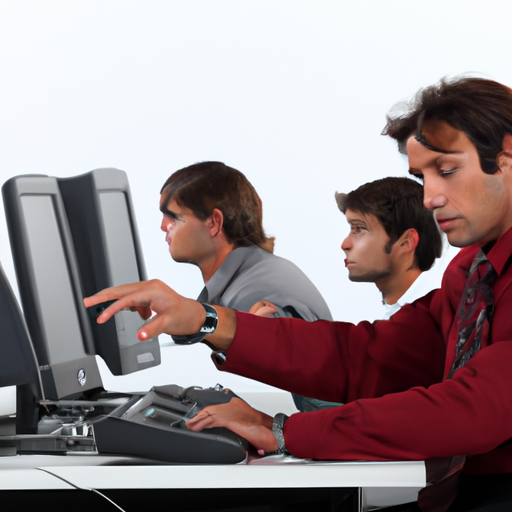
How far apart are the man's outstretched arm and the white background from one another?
3350 mm

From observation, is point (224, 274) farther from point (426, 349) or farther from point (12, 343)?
point (12, 343)

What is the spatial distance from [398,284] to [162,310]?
1380 mm

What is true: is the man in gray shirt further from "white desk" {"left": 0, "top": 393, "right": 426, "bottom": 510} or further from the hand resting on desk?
"white desk" {"left": 0, "top": 393, "right": 426, "bottom": 510}

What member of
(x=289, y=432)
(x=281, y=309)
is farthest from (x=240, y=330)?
(x=281, y=309)

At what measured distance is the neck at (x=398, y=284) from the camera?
2.24 meters

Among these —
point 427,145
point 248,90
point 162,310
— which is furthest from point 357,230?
point 248,90

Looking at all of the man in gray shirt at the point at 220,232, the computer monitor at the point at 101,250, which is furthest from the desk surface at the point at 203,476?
the man in gray shirt at the point at 220,232

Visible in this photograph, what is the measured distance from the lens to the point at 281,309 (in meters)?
1.83

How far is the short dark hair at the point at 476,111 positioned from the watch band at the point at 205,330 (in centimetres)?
40

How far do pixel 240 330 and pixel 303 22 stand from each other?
12.3 ft

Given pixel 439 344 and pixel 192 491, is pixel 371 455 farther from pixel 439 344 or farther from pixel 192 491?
pixel 439 344

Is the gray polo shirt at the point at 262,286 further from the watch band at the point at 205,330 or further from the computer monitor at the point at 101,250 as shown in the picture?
the watch band at the point at 205,330

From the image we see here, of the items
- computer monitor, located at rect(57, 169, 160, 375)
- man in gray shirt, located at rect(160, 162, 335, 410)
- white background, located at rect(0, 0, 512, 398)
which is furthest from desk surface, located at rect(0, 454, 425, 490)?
white background, located at rect(0, 0, 512, 398)

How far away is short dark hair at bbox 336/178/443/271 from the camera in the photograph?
7.28 feet
